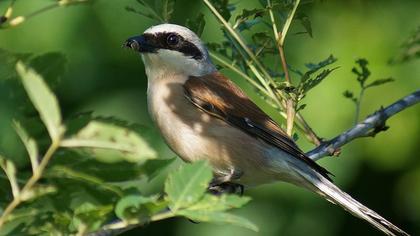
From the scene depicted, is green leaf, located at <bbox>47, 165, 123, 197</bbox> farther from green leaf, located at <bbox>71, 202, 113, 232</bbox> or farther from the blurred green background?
the blurred green background

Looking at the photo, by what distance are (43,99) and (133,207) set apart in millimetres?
194

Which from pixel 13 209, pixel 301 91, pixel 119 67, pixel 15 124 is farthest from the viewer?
pixel 119 67

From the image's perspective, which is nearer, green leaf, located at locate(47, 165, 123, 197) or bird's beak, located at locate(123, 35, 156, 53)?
green leaf, located at locate(47, 165, 123, 197)

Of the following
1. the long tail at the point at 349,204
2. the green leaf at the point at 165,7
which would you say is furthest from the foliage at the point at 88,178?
the long tail at the point at 349,204

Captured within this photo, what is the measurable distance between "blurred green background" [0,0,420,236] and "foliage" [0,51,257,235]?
10.2 feet

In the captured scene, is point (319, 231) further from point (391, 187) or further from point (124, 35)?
point (124, 35)

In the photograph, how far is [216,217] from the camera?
1055 mm

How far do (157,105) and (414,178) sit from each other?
192cm

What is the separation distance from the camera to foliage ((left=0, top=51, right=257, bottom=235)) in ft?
3.24

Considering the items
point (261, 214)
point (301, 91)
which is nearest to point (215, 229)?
point (261, 214)

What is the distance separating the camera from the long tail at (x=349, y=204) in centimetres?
293

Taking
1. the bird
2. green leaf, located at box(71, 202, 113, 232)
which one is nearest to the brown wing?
the bird

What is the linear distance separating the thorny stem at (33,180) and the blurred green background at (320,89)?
312 centimetres

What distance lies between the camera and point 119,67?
492 cm
